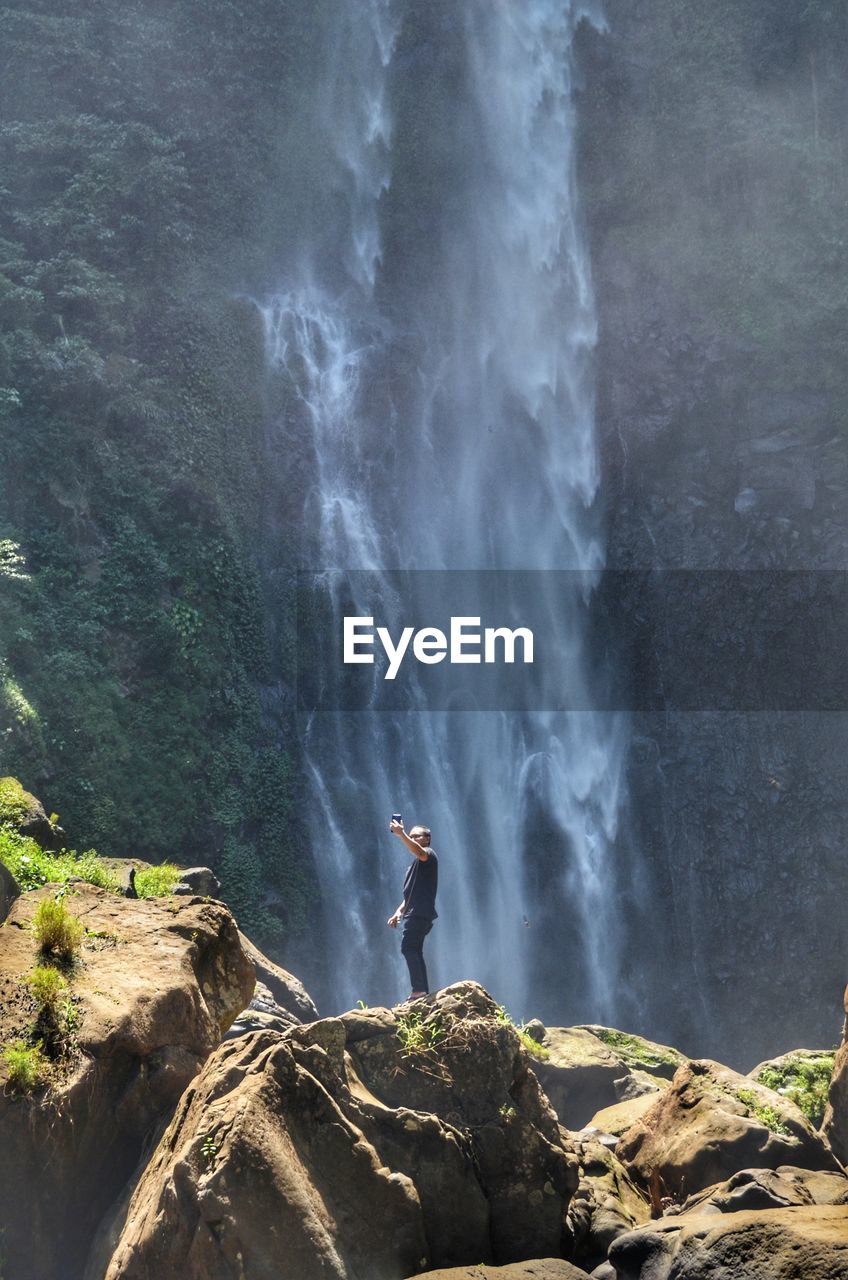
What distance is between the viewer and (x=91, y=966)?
26.4ft

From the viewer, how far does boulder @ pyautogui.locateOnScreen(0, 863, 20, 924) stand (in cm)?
853

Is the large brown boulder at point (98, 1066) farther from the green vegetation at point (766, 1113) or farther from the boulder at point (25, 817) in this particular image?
the green vegetation at point (766, 1113)

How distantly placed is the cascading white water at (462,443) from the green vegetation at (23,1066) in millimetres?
16223

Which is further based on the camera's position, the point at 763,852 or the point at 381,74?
the point at 381,74

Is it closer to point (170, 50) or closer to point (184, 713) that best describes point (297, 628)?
point (184, 713)

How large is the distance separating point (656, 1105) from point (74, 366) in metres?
17.9

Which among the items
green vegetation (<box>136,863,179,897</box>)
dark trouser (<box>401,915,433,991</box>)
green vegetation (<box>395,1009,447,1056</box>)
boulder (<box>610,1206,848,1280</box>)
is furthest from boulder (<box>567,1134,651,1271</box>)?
green vegetation (<box>136,863,179,897</box>)

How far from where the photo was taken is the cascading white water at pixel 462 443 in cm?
2453

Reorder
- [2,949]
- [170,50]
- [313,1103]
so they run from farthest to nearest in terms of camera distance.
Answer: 1. [170,50]
2. [2,949]
3. [313,1103]

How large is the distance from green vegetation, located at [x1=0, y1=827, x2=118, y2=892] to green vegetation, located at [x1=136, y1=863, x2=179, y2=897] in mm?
355

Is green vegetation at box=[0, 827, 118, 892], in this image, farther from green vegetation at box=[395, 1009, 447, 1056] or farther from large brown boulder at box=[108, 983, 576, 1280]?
large brown boulder at box=[108, 983, 576, 1280]

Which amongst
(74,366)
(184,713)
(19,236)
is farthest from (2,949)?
(19,236)

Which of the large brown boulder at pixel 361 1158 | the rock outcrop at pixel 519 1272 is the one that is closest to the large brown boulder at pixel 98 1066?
the large brown boulder at pixel 361 1158

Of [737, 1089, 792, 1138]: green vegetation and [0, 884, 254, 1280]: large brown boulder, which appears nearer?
[0, 884, 254, 1280]: large brown boulder
